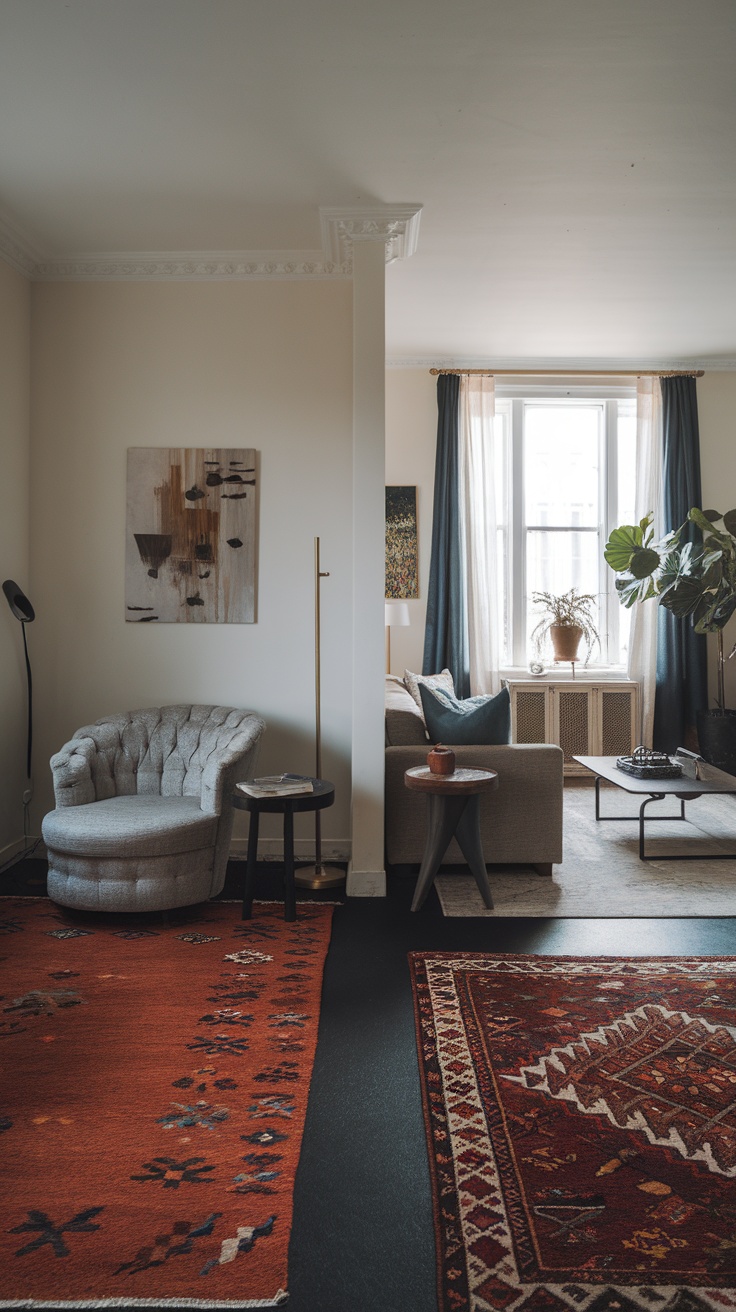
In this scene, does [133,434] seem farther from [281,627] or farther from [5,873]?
[5,873]

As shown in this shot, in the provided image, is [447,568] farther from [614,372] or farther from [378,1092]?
[378,1092]

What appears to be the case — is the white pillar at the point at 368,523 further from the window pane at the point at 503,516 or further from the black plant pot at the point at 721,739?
the black plant pot at the point at 721,739

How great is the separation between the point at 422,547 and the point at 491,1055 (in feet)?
16.9

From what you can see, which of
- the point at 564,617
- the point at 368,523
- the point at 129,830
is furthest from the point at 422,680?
the point at 564,617

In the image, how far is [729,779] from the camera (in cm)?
507

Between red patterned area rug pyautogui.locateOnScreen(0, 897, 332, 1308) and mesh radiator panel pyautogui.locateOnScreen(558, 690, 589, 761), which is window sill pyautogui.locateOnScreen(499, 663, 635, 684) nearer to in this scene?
mesh radiator panel pyautogui.locateOnScreen(558, 690, 589, 761)

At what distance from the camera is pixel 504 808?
14.9 feet

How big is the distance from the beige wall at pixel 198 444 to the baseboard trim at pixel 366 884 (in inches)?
21.8

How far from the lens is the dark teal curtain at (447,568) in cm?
724

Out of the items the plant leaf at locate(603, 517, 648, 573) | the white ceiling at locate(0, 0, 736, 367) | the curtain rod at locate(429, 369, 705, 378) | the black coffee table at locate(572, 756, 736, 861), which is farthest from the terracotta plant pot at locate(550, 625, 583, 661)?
the white ceiling at locate(0, 0, 736, 367)

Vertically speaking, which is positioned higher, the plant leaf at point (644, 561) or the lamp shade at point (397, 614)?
the plant leaf at point (644, 561)

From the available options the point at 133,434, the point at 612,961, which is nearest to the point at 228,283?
the point at 133,434

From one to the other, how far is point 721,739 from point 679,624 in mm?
972

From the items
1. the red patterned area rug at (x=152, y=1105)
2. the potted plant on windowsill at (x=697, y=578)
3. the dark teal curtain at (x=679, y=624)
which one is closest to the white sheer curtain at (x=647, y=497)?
the dark teal curtain at (x=679, y=624)
